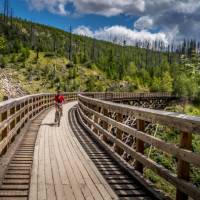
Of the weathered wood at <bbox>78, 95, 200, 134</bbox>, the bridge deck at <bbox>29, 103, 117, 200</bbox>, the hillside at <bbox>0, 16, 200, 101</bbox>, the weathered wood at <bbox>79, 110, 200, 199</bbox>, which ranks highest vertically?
the hillside at <bbox>0, 16, 200, 101</bbox>

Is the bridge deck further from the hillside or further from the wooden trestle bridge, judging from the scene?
the hillside

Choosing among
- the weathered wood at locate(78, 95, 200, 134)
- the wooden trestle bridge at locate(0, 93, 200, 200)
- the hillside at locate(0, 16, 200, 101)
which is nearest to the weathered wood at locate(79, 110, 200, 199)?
the wooden trestle bridge at locate(0, 93, 200, 200)

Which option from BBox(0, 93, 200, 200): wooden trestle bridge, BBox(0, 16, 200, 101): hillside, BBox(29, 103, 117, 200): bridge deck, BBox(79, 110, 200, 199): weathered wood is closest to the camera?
BBox(79, 110, 200, 199): weathered wood

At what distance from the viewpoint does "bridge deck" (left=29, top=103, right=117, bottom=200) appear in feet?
20.5

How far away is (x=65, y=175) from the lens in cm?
754

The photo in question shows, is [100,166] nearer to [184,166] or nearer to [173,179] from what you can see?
[173,179]

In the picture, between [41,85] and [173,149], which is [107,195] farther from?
[41,85]

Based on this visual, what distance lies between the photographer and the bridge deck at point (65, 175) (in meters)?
6.25

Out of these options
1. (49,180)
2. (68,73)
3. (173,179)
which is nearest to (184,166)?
(173,179)

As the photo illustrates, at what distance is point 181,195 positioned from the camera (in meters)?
5.60

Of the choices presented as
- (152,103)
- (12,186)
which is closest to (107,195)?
(12,186)

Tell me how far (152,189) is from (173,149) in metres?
1.08

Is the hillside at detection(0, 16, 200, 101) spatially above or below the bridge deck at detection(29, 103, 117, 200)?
above

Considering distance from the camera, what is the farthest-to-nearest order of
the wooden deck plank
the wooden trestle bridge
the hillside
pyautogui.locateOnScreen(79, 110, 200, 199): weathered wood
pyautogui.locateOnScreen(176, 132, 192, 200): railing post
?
the hillside < the wooden deck plank < the wooden trestle bridge < pyautogui.locateOnScreen(176, 132, 192, 200): railing post < pyautogui.locateOnScreen(79, 110, 200, 199): weathered wood
